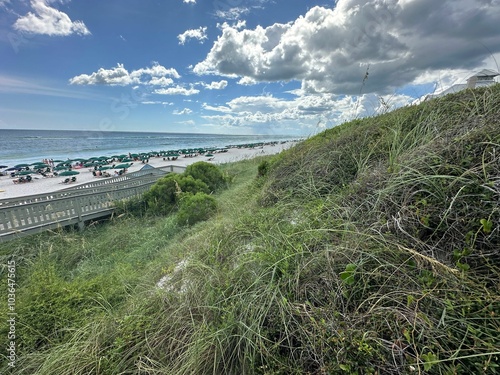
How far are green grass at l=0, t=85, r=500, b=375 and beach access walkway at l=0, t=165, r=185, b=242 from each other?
4108 mm

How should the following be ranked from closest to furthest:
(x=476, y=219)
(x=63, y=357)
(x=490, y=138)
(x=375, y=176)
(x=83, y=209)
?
(x=476, y=219) < (x=490, y=138) < (x=63, y=357) < (x=375, y=176) < (x=83, y=209)

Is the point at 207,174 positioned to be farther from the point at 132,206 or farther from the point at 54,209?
the point at 54,209

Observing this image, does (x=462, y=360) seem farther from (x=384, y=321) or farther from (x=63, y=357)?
(x=63, y=357)

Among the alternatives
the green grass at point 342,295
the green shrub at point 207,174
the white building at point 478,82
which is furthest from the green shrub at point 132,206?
the white building at point 478,82

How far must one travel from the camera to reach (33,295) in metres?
2.43

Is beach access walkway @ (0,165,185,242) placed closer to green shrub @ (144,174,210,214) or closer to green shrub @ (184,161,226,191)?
green shrub @ (144,174,210,214)

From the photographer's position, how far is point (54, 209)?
246 inches

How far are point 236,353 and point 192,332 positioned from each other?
0.41 m

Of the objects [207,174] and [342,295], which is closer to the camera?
[342,295]

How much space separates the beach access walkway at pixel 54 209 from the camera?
537cm

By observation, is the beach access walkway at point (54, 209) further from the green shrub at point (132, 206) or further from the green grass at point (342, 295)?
the green grass at point (342, 295)

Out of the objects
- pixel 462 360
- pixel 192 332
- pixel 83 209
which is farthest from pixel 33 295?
Answer: pixel 83 209

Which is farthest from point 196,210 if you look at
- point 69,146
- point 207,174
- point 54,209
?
point 69,146

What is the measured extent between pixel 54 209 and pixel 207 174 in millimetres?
5143
